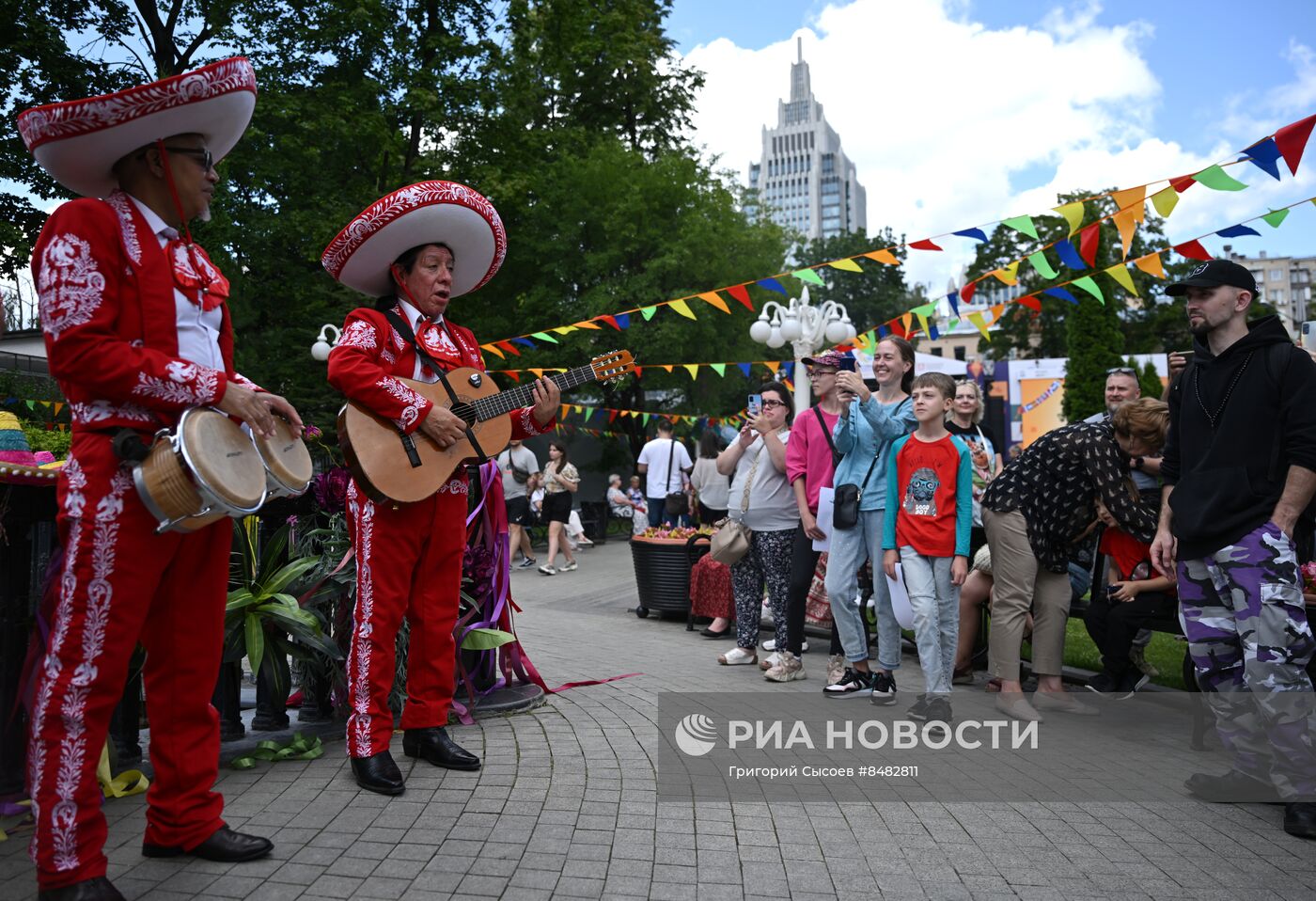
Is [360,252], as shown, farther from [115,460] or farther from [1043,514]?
[1043,514]

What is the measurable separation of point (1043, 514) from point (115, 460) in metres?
4.89

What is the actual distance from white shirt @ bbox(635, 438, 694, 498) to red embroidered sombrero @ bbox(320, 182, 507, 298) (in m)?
10.7

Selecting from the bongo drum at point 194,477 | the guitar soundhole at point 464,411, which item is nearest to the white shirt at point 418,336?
the guitar soundhole at point 464,411

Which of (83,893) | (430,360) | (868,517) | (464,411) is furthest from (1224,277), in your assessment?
(83,893)

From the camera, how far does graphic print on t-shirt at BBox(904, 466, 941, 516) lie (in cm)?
550

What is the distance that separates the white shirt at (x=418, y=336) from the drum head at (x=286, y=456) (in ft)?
2.93

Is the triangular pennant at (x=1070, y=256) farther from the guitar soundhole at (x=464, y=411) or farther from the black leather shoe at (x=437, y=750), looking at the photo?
the black leather shoe at (x=437, y=750)

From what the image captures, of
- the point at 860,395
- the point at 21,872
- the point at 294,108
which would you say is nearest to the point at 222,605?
the point at 21,872

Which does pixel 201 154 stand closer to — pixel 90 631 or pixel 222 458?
pixel 222 458

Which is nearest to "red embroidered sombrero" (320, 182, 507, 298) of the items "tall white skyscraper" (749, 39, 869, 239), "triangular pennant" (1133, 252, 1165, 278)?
"triangular pennant" (1133, 252, 1165, 278)

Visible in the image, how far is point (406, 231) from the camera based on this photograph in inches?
166

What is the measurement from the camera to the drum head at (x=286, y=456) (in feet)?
10.4

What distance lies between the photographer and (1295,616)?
3938mm

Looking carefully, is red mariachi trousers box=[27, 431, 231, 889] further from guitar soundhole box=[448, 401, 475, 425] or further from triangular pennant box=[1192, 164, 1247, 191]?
triangular pennant box=[1192, 164, 1247, 191]
